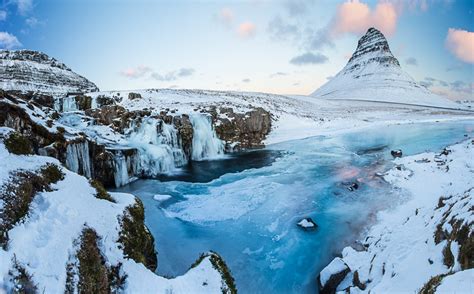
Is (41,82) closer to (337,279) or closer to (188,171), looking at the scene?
(188,171)

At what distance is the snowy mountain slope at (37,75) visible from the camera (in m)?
57.1

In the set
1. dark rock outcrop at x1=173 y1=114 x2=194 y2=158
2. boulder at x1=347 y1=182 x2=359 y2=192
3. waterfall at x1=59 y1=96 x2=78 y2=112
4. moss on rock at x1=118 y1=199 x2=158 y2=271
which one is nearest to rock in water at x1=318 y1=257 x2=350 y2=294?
moss on rock at x1=118 y1=199 x2=158 y2=271

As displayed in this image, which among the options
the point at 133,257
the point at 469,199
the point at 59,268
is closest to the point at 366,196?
the point at 469,199

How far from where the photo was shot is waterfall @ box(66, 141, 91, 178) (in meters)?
15.3

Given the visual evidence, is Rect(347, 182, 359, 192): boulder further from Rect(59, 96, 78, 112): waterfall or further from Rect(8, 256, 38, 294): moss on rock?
Rect(59, 96, 78, 112): waterfall

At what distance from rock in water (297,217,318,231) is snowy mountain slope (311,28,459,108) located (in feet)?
391

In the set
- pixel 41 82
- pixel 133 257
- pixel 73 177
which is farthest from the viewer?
pixel 41 82

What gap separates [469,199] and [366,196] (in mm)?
8933

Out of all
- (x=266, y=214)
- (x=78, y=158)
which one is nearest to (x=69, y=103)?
(x=78, y=158)

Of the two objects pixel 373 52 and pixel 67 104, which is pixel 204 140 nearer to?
pixel 67 104

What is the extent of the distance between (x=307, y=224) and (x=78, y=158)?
13.2 m

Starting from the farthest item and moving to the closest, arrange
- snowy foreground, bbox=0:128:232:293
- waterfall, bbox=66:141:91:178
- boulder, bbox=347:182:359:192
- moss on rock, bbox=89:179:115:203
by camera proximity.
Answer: boulder, bbox=347:182:359:192
waterfall, bbox=66:141:91:178
moss on rock, bbox=89:179:115:203
snowy foreground, bbox=0:128:232:293

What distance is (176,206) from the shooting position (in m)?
16.2

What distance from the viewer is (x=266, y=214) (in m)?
14.9
